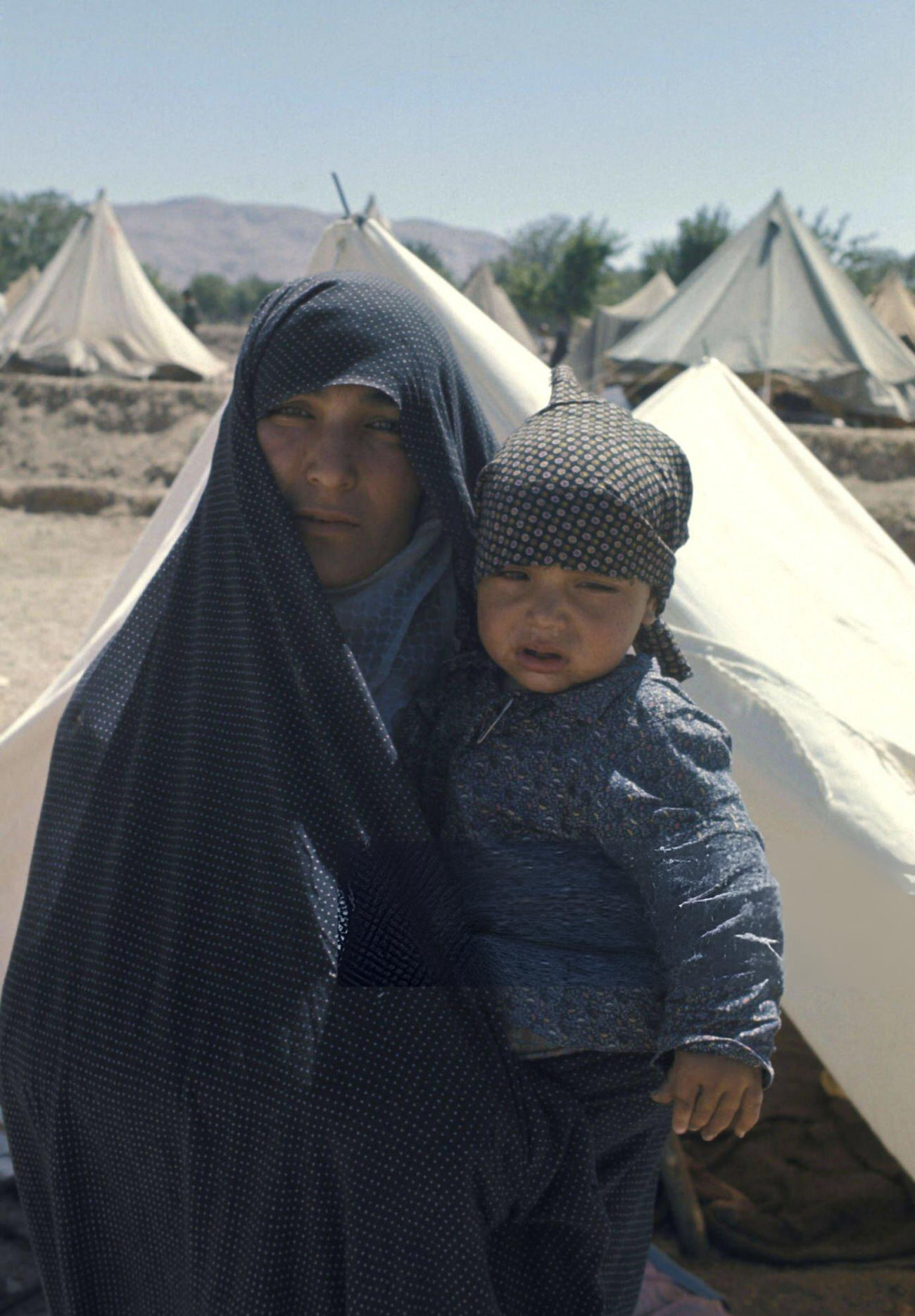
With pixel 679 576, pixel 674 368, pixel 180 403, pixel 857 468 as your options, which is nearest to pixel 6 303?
pixel 180 403

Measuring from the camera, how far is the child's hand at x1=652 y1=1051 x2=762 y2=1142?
114 cm

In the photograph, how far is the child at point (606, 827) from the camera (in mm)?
1158

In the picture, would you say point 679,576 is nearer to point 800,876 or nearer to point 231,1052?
point 800,876

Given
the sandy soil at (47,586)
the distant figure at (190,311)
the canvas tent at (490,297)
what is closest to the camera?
the sandy soil at (47,586)

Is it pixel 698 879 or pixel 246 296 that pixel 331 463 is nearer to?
pixel 698 879

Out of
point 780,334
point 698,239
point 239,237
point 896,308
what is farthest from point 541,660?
point 239,237

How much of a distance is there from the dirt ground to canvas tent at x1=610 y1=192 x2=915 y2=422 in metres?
1.55

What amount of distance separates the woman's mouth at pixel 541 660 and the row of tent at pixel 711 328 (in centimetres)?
1084

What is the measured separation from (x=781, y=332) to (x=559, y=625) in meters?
11.9

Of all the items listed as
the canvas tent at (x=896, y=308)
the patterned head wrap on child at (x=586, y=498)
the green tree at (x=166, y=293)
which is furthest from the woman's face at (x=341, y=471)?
the green tree at (x=166, y=293)

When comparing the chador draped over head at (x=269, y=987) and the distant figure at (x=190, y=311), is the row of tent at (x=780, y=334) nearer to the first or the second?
the distant figure at (x=190, y=311)

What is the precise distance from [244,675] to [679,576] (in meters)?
1.01

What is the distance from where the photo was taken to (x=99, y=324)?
14539 mm

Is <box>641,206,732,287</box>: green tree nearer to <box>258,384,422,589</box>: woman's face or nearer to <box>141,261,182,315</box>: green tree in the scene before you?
<box>141,261,182,315</box>: green tree
